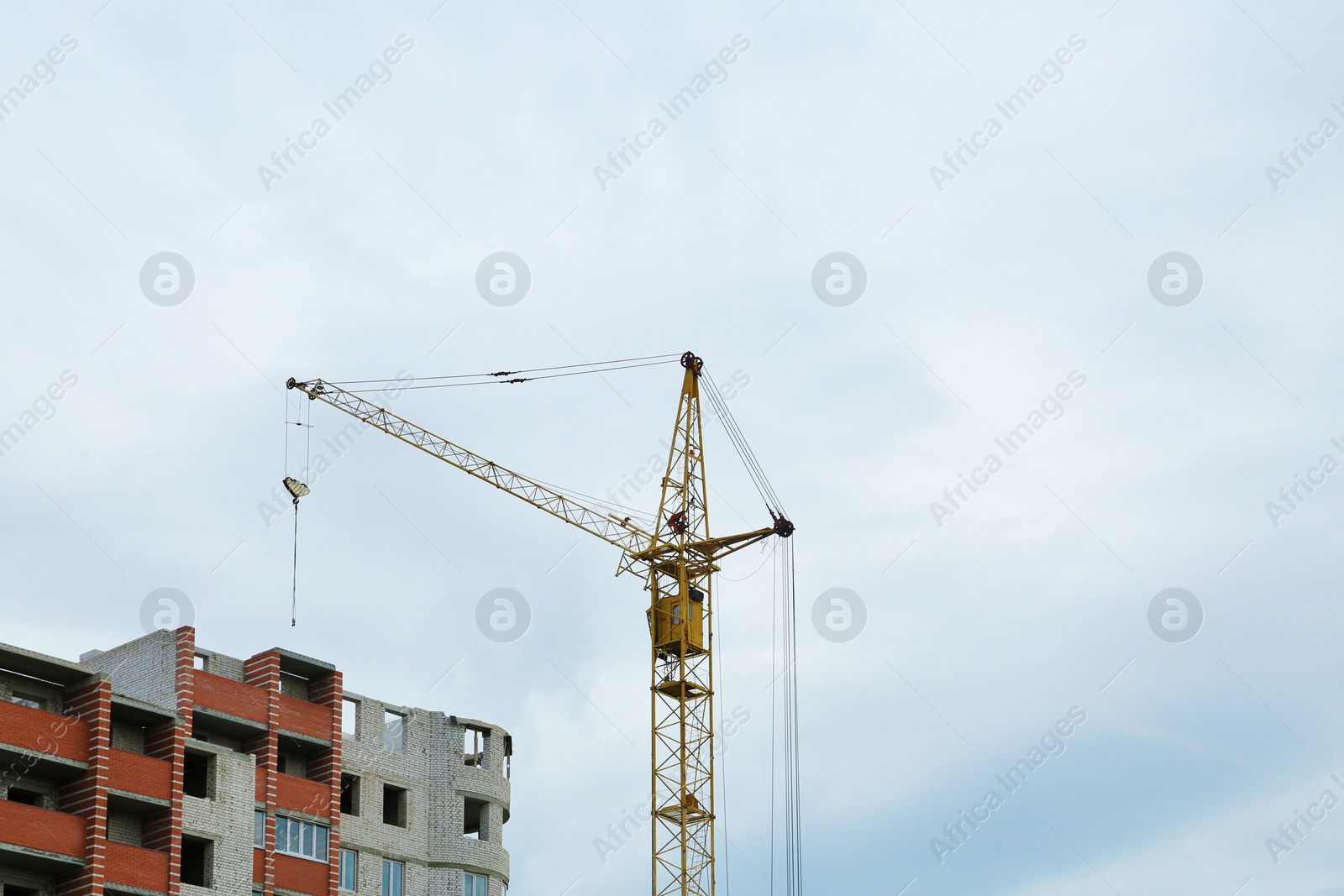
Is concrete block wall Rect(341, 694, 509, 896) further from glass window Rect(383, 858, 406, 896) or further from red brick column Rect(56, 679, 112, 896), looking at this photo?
red brick column Rect(56, 679, 112, 896)

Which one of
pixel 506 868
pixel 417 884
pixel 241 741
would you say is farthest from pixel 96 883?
pixel 506 868

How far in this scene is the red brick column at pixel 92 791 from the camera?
56.8 meters

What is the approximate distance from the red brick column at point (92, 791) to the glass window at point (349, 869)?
10947 millimetres

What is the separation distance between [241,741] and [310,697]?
11.9 feet

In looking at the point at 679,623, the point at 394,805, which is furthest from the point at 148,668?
the point at 679,623

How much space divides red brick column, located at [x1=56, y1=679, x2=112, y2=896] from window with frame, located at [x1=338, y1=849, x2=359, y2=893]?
10.9 meters

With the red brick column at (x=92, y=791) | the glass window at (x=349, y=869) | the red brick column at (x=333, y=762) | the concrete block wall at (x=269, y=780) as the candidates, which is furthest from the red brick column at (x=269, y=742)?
the red brick column at (x=92, y=791)

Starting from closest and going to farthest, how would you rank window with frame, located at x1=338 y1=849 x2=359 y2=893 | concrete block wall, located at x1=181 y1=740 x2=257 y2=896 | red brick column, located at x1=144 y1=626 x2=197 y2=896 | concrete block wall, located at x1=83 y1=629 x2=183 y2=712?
red brick column, located at x1=144 y1=626 x2=197 y2=896
concrete block wall, located at x1=181 y1=740 x2=257 y2=896
concrete block wall, located at x1=83 y1=629 x2=183 y2=712
window with frame, located at x1=338 y1=849 x2=359 y2=893

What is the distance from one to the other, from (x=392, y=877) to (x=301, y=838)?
5040 millimetres

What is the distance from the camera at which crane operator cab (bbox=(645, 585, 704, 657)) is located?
84.9 m

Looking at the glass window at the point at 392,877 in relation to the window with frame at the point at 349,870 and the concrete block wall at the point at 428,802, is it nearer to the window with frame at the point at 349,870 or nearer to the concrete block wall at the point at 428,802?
the concrete block wall at the point at 428,802

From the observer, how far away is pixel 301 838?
6550 cm

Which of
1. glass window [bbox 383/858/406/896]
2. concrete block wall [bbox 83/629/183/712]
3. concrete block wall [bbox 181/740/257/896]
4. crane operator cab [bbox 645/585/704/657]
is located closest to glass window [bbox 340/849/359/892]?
glass window [bbox 383/858/406/896]

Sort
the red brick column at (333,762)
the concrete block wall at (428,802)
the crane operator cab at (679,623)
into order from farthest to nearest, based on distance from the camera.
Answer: the crane operator cab at (679,623) → the concrete block wall at (428,802) → the red brick column at (333,762)
